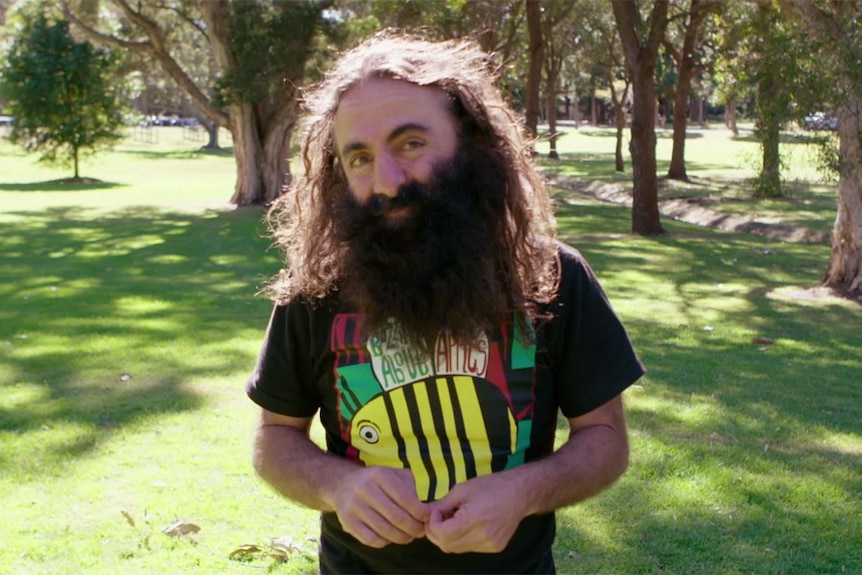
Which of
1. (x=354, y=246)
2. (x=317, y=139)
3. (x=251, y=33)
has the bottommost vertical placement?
(x=354, y=246)

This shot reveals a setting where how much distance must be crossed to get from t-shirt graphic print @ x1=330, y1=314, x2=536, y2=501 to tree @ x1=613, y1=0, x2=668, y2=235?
1683 cm

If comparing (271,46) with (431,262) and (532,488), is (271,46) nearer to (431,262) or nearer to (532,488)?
(431,262)

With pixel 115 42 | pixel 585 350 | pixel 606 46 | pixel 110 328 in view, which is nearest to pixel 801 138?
pixel 110 328

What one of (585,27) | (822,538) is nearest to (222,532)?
(822,538)

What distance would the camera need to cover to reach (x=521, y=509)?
2.01 metres

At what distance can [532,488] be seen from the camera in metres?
2.05

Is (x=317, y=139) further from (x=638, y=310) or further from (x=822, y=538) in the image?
(x=638, y=310)

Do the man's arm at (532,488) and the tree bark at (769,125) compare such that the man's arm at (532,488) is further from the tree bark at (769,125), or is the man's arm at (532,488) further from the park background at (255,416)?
the tree bark at (769,125)

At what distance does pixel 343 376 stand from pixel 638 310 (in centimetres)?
970

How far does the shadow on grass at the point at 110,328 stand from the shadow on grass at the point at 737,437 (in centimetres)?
316

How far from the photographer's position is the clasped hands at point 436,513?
1.94 meters

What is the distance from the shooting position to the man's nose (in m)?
2.24

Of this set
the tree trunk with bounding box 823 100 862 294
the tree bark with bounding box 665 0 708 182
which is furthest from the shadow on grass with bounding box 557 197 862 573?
the tree bark with bounding box 665 0 708 182

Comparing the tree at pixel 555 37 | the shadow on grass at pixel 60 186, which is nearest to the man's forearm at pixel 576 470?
the tree at pixel 555 37
